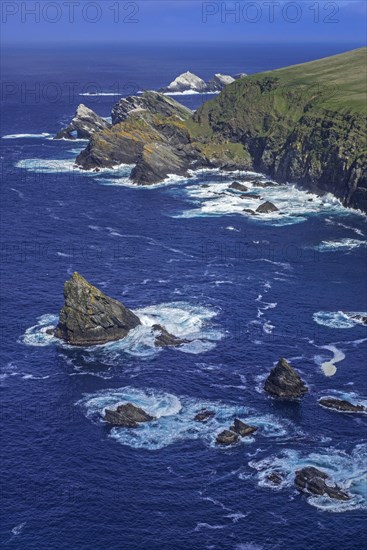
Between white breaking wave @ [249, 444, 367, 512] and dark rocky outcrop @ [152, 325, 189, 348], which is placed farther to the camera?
dark rocky outcrop @ [152, 325, 189, 348]

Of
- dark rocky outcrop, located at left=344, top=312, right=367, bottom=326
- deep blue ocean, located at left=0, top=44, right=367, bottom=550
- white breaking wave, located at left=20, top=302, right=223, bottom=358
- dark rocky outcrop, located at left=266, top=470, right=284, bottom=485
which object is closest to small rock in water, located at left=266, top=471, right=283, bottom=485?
dark rocky outcrop, located at left=266, top=470, right=284, bottom=485

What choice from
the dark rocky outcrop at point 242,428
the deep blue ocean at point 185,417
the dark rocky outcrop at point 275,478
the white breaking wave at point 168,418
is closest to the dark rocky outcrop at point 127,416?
the white breaking wave at point 168,418

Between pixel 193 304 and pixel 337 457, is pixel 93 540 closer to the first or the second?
pixel 337 457

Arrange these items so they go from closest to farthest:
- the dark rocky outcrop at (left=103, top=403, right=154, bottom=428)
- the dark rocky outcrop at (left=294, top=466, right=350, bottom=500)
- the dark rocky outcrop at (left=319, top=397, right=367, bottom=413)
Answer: the dark rocky outcrop at (left=294, top=466, right=350, bottom=500) → the dark rocky outcrop at (left=103, top=403, right=154, bottom=428) → the dark rocky outcrop at (left=319, top=397, right=367, bottom=413)

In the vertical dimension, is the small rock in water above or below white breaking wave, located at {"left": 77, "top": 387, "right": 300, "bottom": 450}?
below

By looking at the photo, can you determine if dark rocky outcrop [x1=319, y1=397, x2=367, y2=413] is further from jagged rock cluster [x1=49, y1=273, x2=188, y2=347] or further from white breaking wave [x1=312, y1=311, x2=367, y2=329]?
jagged rock cluster [x1=49, y1=273, x2=188, y2=347]

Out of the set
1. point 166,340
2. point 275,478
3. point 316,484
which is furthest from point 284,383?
point 166,340

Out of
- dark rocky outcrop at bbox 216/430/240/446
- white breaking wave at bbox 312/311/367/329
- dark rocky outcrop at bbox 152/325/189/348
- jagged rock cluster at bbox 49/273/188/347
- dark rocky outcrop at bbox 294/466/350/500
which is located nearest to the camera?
dark rocky outcrop at bbox 294/466/350/500

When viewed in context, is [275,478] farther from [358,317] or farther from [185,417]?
[358,317]
